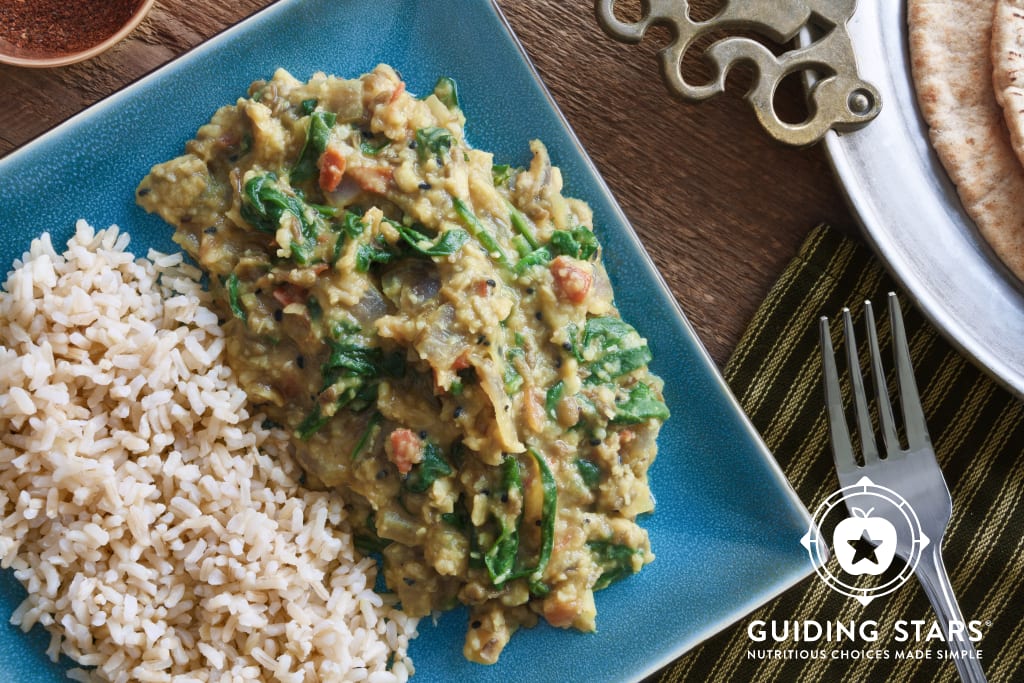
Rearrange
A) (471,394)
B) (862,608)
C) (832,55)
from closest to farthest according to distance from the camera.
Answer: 1. (471,394)
2. (832,55)
3. (862,608)

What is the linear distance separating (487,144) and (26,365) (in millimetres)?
1605

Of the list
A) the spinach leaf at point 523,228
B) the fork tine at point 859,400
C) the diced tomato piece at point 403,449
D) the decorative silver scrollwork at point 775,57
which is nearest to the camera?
the diced tomato piece at point 403,449

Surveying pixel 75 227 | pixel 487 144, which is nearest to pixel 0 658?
pixel 75 227

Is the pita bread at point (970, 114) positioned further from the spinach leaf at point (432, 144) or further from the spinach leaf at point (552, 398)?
the spinach leaf at point (432, 144)

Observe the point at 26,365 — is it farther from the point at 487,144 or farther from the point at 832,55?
the point at 832,55

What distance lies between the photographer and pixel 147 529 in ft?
9.04

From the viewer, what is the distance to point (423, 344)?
2.55 m

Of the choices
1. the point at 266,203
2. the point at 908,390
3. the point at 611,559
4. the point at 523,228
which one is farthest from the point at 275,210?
the point at 908,390

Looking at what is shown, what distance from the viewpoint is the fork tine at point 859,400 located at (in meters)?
3.23

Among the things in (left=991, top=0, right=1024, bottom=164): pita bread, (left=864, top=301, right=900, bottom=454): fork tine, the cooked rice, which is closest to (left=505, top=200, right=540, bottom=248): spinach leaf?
the cooked rice

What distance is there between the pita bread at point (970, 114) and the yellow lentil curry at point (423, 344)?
1306 millimetres

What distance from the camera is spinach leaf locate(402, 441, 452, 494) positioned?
8.77 feet

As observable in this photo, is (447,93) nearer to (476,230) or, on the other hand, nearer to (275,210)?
(476,230)

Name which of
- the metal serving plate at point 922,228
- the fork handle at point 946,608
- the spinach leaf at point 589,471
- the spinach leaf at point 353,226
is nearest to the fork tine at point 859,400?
the metal serving plate at point 922,228
